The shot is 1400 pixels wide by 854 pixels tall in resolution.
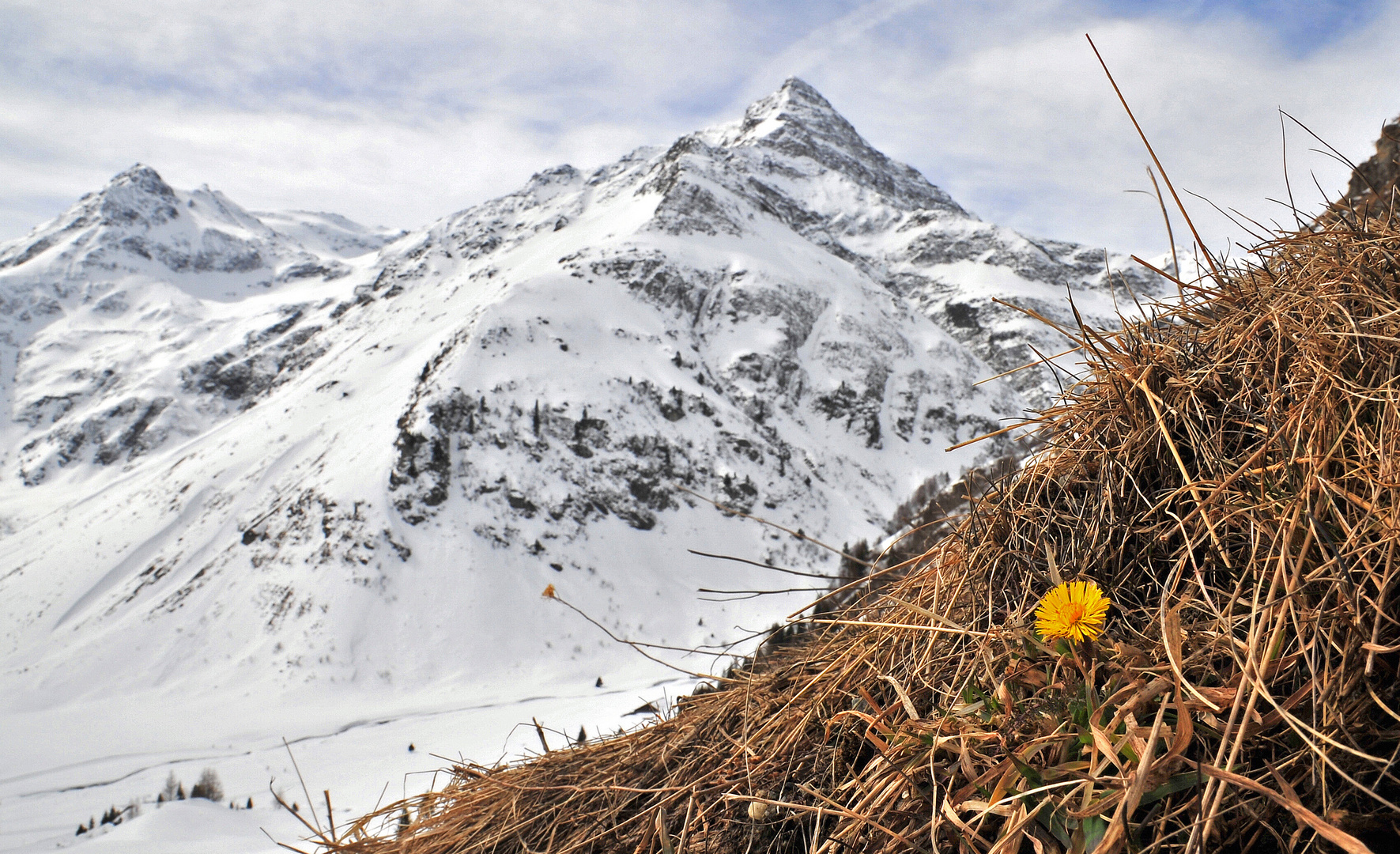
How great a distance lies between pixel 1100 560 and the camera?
0.82 metres

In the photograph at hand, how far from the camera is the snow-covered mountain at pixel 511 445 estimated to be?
92.4 ft

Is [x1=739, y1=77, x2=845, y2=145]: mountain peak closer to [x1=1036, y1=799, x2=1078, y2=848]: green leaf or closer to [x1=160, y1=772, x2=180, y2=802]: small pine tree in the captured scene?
[x1=160, y1=772, x2=180, y2=802]: small pine tree

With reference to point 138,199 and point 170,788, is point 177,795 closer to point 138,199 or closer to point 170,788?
point 170,788

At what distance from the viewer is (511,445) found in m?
35.7

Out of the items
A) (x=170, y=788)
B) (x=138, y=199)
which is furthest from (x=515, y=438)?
(x=138, y=199)

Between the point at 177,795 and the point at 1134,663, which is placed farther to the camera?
the point at 177,795

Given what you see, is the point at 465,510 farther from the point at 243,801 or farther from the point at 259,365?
the point at 259,365

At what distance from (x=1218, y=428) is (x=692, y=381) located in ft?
139

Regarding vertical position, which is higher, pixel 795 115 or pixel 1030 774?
pixel 795 115

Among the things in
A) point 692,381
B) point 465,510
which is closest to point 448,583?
point 465,510

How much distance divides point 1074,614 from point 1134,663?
81 millimetres

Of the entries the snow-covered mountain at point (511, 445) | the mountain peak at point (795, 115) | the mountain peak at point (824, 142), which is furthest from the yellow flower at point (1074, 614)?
the mountain peak at point (795, 115)

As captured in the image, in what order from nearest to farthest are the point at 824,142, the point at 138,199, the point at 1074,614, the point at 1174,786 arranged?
the point at 1174,786 → the point at 1074,614 → the point at 824,142 → the point at 138,199

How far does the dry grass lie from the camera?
538mm
